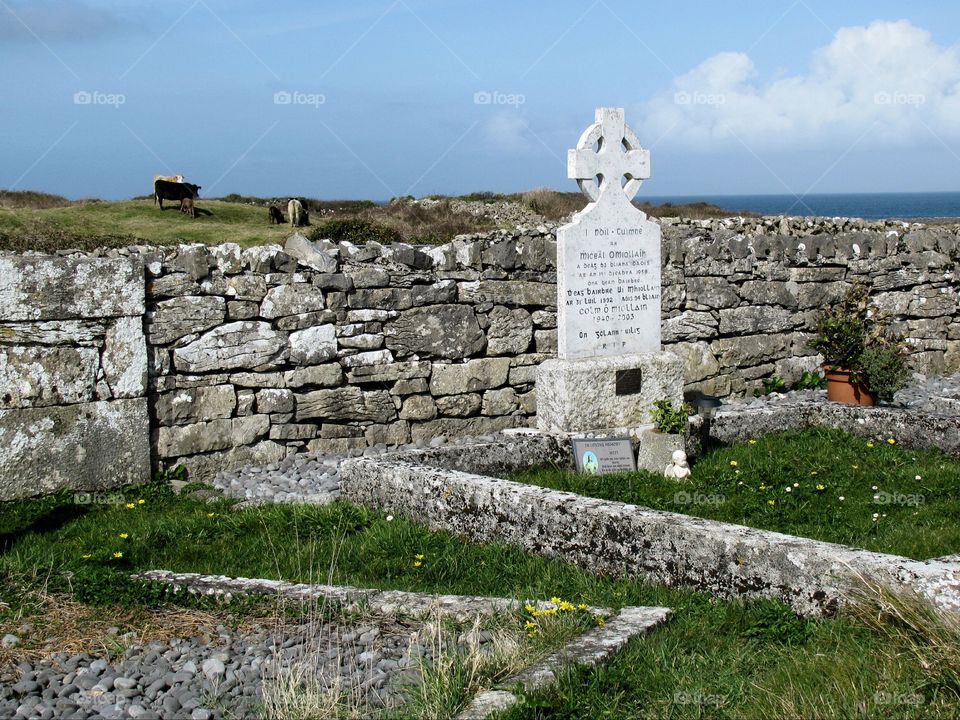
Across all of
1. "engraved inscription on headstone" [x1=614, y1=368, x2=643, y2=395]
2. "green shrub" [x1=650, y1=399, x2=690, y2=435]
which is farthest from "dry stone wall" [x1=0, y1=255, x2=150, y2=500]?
"green shrub" [x1=650, y1=399, x2=690, y2=435]

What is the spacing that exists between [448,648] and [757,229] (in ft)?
32.3

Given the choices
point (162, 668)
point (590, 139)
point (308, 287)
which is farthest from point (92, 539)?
point (590, 139)

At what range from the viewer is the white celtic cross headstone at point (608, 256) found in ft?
25.6

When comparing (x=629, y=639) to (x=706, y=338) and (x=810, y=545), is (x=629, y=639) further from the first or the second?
(x=706, y=338)

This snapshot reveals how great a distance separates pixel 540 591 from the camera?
472 cm

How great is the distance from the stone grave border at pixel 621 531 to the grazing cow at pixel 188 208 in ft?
54.5

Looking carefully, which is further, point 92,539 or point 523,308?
point 523,308

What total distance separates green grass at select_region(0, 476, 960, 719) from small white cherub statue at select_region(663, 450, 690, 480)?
2.04 metres

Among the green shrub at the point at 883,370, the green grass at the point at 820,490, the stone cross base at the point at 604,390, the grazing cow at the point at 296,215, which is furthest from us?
the grazing cow at the point at 296,215

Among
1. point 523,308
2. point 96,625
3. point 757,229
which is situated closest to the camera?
point 96,625

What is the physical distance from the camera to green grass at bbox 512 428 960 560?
18.7 ft

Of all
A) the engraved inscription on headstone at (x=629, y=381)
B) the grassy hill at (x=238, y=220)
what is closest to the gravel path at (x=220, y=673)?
the engraved inscription on headstone at (x=629, y=381)

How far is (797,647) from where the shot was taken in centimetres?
389

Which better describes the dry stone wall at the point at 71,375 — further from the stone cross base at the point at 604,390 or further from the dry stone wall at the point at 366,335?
the stone cross base at the point at 604,390
